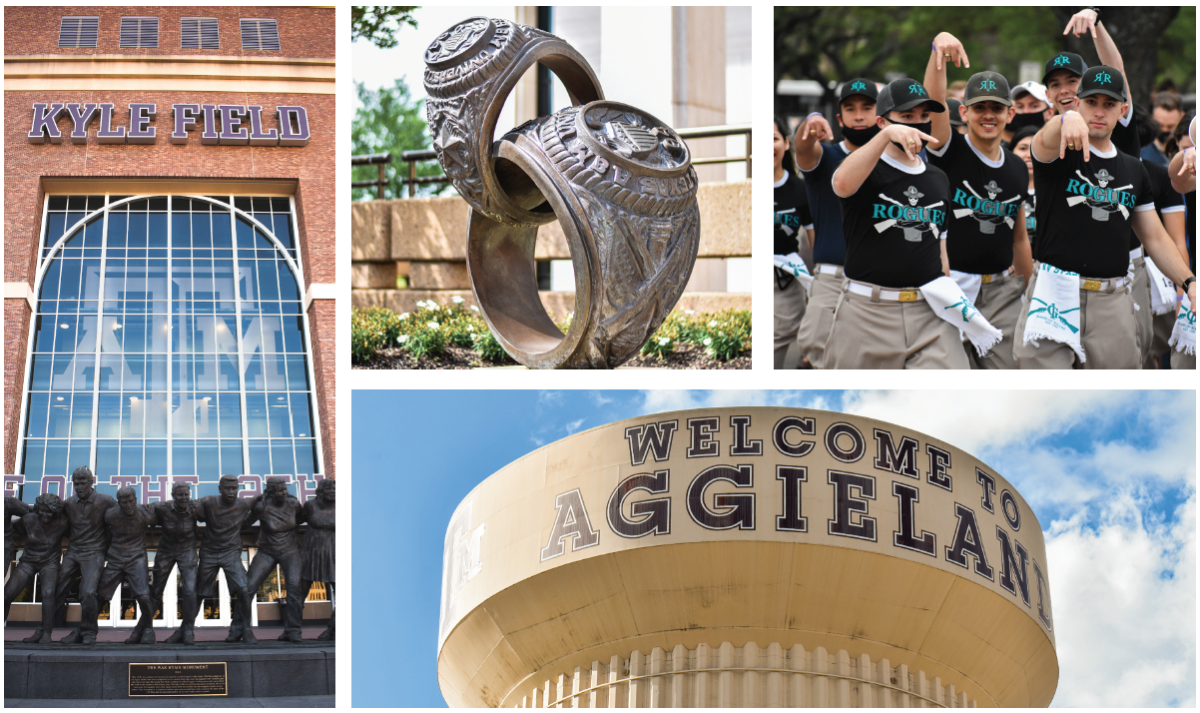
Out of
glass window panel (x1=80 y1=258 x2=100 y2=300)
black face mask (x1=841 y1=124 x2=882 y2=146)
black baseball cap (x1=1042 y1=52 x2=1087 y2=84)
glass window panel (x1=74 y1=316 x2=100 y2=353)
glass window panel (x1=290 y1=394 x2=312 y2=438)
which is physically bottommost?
glass window panel (x1=290 y1=394 x2=312 y2=438)

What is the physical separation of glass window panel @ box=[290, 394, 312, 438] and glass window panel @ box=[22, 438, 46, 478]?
371cm

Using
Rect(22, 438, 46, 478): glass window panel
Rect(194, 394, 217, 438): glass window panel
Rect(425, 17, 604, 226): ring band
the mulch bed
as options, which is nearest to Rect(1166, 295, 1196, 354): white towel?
the mulch bed

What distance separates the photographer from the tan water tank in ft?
39.3

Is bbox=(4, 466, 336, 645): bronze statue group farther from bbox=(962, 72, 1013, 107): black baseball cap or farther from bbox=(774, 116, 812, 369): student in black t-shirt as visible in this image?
bbox=(962, 72, 1013, 107): black baseball cap

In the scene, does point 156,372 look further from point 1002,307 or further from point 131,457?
point 1002,307

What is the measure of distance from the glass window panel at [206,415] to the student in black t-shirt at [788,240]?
35.0ft

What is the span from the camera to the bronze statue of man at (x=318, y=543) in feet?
50.0

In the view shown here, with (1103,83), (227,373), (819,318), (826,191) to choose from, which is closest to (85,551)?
(227,373)

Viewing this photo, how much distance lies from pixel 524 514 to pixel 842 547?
3.45 metres

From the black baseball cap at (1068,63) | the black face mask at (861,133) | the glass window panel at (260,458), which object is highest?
the black baseball cap at (1068,63)

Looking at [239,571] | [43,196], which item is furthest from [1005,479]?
[43,196]

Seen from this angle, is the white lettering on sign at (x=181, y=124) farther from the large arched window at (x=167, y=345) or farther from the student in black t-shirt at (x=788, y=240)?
the student in black t-shirt at (x=788, y=240)

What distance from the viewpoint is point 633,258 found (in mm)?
7949

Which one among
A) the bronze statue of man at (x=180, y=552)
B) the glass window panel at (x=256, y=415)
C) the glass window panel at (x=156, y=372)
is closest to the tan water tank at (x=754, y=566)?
the bronze statue of man at (x=180, y=552)
